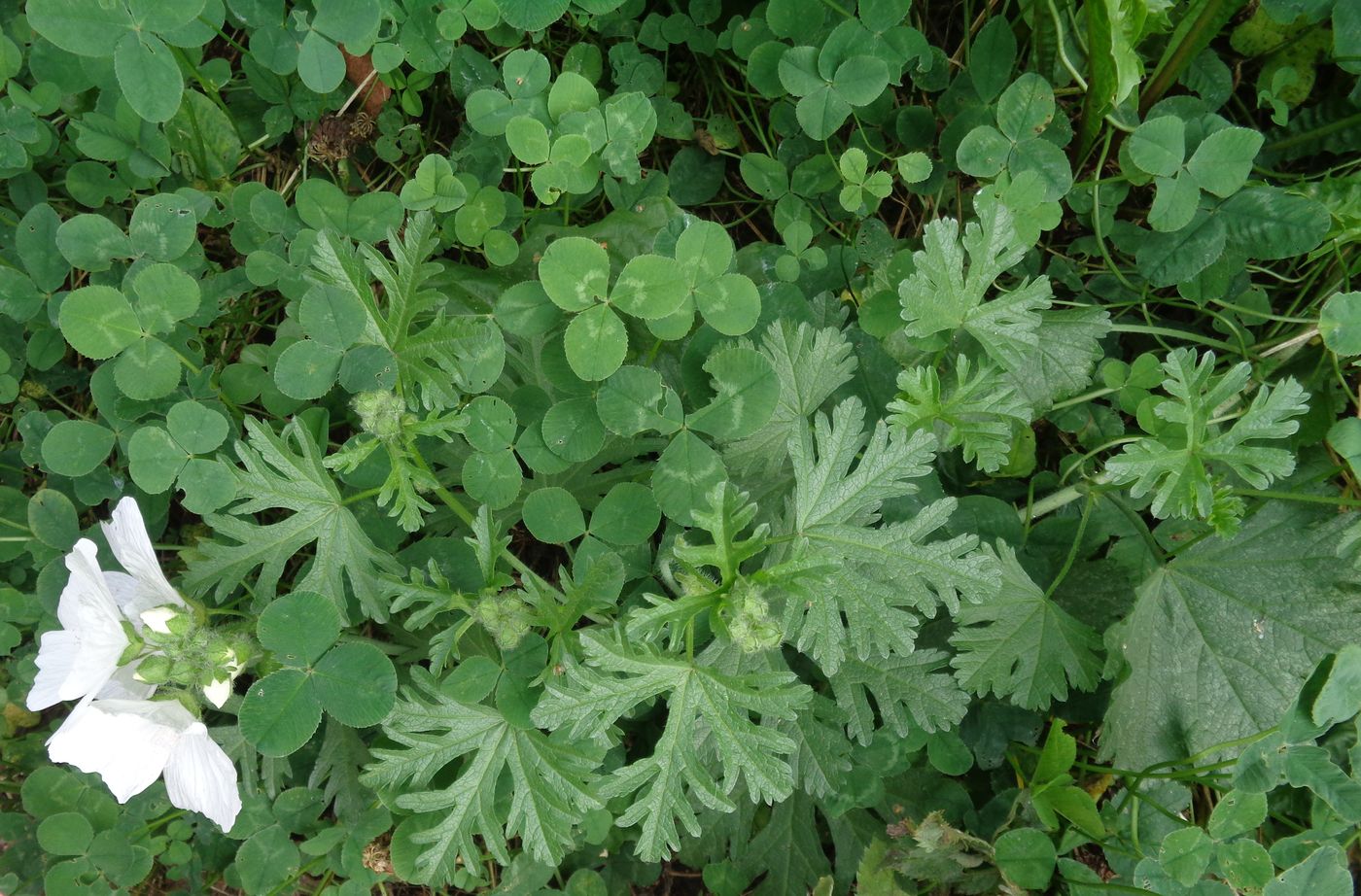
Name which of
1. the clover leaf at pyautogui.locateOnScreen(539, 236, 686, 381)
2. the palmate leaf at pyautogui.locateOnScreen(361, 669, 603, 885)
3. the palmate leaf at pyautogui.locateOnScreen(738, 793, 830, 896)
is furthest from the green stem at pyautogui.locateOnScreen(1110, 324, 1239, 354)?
the palmate leaf at pyautogui.locateOnScreen(361, 669, 603, 885)

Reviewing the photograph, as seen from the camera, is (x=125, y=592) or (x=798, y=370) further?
(x=798, y=370)

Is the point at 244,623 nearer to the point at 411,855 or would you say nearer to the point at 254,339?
the point at 411,855

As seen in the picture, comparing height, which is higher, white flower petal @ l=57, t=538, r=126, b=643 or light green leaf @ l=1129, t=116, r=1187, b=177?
light green leaf @ l=1129, t=116, r=1187, b=177

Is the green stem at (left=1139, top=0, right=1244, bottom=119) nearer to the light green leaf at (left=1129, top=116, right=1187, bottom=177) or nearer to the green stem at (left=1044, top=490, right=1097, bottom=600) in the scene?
the light green leaf at (left=1129, top=116, right=1187, bottom=177)

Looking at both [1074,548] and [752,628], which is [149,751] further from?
[1074,548]

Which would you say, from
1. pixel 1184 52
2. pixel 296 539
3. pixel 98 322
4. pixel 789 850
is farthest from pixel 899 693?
pixel 98 322

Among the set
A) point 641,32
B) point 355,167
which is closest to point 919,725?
point 641,32
